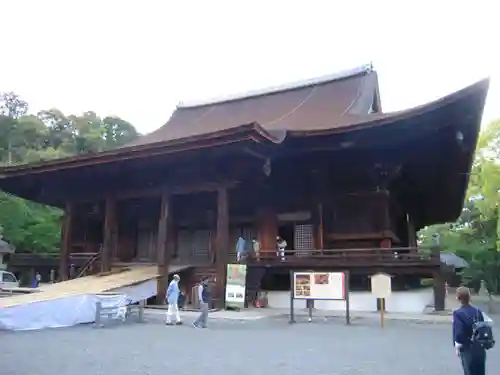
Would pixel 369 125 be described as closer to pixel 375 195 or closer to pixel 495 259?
pixel 375 195

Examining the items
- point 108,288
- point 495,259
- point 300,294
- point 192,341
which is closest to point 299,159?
point 300,294

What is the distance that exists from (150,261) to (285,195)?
684cm

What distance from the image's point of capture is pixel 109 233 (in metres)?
18.4

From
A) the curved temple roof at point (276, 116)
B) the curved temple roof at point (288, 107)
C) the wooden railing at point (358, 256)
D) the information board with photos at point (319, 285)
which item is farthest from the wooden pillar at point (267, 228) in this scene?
the information board with photos at point (319, 285)

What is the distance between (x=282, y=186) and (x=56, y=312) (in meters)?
8.93

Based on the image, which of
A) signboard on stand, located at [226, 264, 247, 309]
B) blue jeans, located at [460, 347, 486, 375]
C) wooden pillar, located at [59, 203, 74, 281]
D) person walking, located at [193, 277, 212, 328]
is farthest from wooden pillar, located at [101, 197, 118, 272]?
blue jeans, located at [460, 347, 486, 375]

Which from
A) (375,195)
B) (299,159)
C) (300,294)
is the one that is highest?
(299,159)

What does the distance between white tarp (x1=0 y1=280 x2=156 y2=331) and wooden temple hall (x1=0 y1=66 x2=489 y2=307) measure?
4237mm

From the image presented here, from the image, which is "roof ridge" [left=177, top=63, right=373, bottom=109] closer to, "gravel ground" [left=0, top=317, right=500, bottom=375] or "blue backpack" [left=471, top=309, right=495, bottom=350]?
"gravel ground" [left=0, top=317, right=500, bottom=375]

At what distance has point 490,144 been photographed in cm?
2355

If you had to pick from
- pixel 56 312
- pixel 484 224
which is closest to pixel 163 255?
pixel 56 312

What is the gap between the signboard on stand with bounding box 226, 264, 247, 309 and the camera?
1431 cm

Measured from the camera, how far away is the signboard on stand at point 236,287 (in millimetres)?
14312

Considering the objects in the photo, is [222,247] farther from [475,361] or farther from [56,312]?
[475,361]
